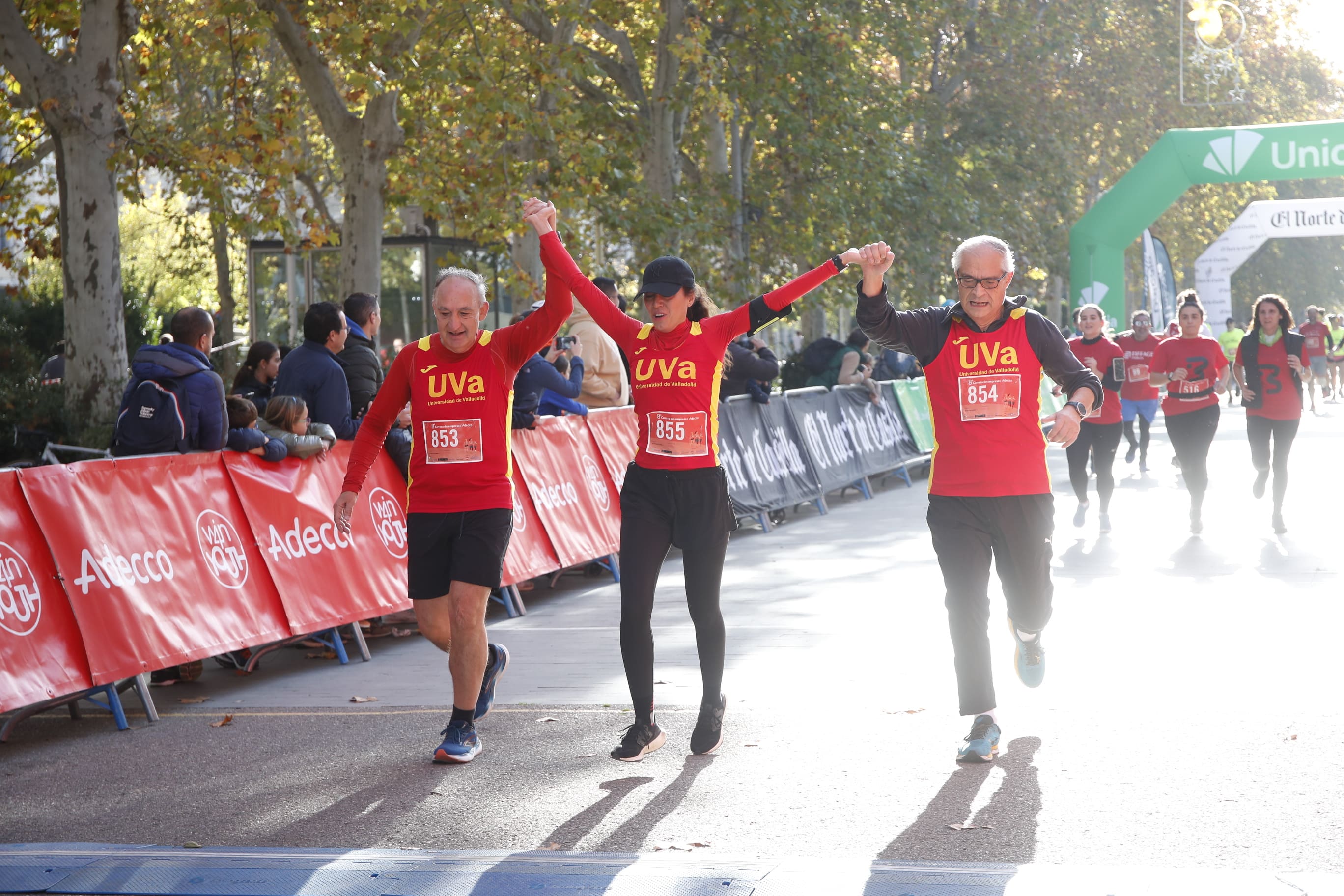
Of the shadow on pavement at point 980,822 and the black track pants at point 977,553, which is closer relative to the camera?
the shadow on pavement at point 980,822

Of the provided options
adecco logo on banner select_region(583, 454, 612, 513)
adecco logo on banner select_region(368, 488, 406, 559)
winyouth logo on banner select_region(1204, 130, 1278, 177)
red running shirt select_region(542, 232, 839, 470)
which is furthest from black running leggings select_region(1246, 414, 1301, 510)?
winyouth logo on banner select_region(1204, 130, 1278, 177)

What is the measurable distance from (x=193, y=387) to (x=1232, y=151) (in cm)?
2159

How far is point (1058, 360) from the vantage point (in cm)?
573

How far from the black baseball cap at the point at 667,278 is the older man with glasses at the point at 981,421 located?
0.66 metres

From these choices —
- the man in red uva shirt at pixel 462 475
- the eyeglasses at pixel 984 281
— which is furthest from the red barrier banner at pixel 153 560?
the eyeglasses at pixel 984 281

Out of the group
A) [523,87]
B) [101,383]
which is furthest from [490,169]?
[101,383]

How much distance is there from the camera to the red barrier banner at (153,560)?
21.8 feet

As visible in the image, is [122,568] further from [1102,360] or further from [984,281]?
[1102,360]

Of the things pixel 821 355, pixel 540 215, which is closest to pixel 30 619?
pixel 540 215

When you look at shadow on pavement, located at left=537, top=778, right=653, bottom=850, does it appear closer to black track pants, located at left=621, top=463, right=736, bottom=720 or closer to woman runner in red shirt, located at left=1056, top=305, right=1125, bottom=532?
black track pants, located at left=621, top=463, right=736, bottom=720

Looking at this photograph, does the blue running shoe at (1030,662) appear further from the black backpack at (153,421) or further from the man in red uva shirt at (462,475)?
the black backpack at (153,421)

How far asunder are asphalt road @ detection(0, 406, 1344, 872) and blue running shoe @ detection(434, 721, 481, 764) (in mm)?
103

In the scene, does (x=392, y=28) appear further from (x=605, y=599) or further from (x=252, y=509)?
(x=252, y=509)

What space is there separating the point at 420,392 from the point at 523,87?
12.4m
